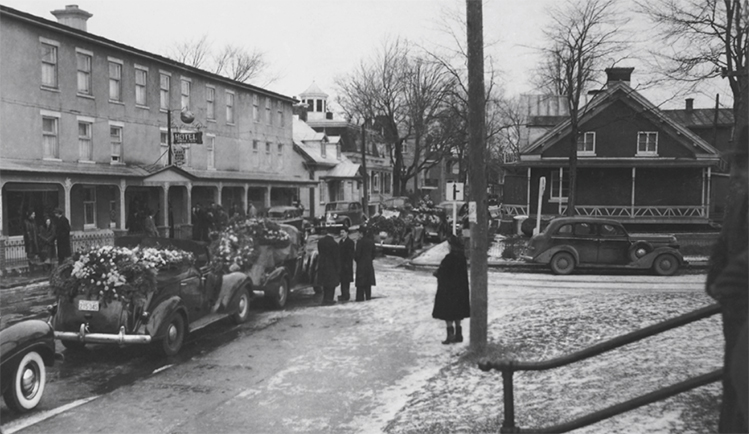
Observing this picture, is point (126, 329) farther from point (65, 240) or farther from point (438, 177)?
point (438, 177)

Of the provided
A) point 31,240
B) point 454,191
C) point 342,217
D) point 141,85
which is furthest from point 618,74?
point 31,240

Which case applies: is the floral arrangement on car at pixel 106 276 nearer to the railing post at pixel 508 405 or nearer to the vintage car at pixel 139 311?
the vintage car at pixel 139 311

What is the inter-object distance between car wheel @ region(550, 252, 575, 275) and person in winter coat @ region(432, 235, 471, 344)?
10.4 meters

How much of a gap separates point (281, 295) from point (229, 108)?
27.5 metres

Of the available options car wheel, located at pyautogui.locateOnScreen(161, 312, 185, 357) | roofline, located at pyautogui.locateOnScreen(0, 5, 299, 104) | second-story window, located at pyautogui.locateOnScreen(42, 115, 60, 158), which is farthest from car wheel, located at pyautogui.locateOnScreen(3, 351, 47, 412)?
second-story window, located at pyautogui.locateOnScreen(42, 115, 60, 158)

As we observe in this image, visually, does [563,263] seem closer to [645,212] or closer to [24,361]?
[24,361]

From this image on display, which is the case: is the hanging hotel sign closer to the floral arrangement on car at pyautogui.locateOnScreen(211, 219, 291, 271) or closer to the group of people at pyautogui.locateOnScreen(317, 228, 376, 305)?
the floral arrangement on car at pyautogui.locateOnScreen(211, 219, 291, 271)

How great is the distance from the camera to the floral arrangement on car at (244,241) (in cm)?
1343

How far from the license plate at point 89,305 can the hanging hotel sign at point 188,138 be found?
67.5 feet

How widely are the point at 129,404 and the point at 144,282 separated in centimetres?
233

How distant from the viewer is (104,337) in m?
9.34

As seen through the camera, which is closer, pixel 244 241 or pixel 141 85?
pixel 244 241

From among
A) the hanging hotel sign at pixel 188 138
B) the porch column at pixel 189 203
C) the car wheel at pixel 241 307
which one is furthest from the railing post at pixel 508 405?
the porch column at pixel 189 203

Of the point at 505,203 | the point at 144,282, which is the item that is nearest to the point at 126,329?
the point at 144,282
